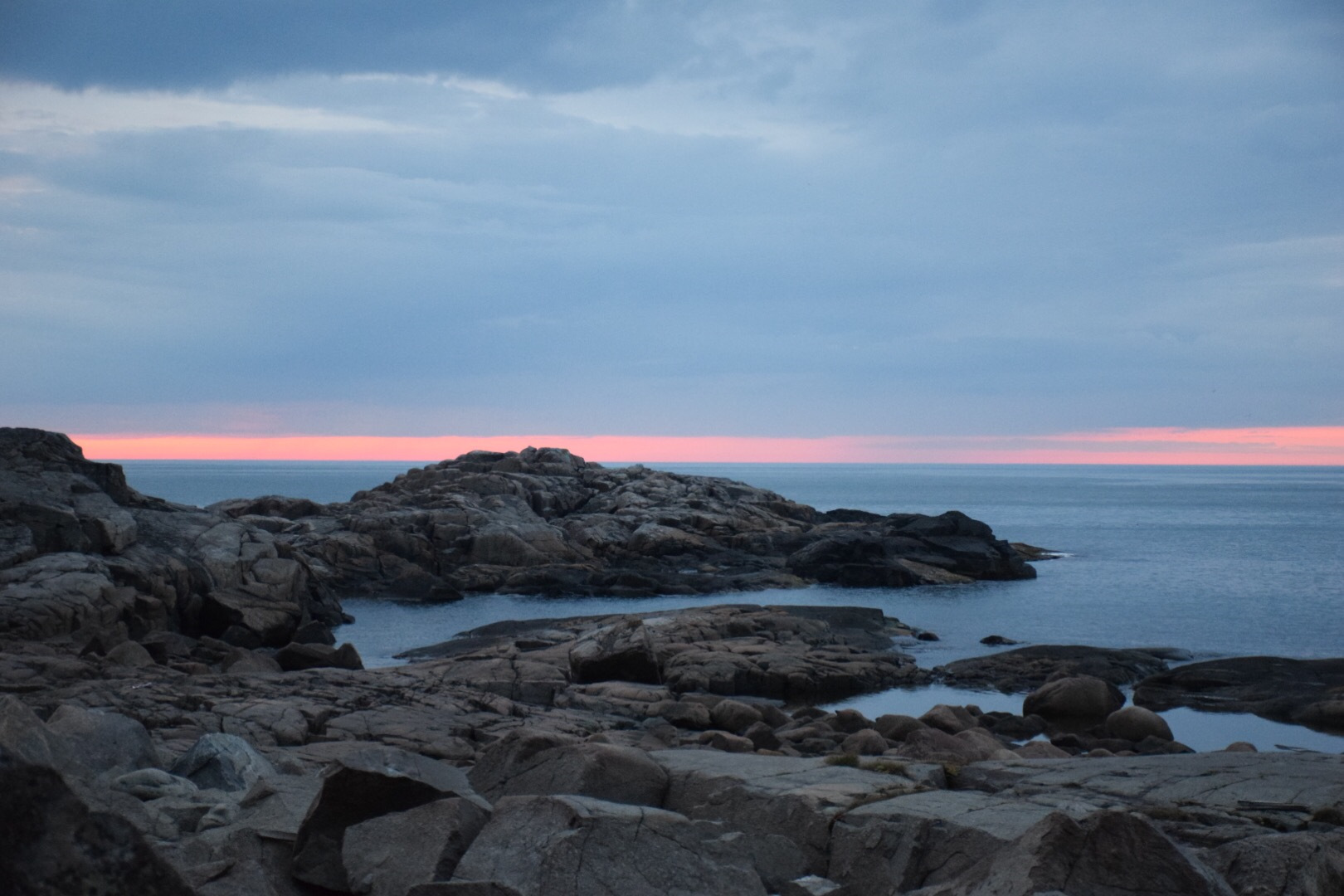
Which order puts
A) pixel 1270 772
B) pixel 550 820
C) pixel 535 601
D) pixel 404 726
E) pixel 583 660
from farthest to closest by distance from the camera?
pixel 535 601, pixel 583 660, pixel 404 726, pixel 1270 772, pixel 550 820

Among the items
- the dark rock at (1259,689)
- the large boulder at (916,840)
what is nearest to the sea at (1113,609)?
the dark rock at (1259,689)

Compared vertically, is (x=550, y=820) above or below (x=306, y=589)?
above

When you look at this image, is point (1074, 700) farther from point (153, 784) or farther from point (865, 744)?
point (153, 784)

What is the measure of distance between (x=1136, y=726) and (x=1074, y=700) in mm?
3120

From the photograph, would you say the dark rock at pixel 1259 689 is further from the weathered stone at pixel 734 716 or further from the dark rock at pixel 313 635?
the dark rock at pixel 313 635

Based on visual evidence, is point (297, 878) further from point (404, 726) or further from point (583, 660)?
point (583, 660)

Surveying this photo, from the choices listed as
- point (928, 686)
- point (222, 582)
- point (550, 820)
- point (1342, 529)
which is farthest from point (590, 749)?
point (1342, 529)

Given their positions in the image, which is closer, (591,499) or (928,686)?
(928,686)

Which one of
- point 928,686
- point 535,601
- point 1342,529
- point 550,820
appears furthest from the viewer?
point 1342,529

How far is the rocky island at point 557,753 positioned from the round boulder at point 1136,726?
56 mm

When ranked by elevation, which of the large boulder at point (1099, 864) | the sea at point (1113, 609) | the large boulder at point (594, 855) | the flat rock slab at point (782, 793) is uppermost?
the large boulder at point (1099, 864)

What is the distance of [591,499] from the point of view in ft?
221

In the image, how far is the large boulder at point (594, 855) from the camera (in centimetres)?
630

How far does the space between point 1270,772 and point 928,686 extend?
17.5m
